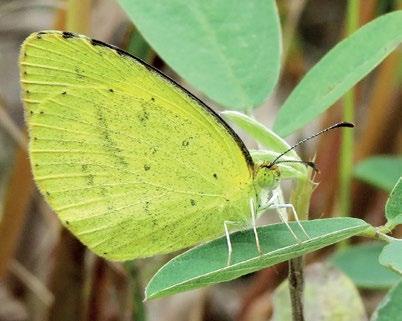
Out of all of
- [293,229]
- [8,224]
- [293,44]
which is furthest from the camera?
[293,44]

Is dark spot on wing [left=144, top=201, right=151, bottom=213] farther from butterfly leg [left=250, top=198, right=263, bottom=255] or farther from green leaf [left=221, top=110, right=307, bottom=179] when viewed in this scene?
green leaf [left=221, top=110, right=307, bottom=179]

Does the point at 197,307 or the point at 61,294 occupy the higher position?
the point at 61,294

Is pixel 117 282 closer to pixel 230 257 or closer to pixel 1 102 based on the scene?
pixel 1 102

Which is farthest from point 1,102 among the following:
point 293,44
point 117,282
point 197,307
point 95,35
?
point 293,44

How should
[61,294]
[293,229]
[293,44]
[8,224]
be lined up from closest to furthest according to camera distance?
1. [293,229]
2. [61,294]
3. [8,224]
4. [293,44]

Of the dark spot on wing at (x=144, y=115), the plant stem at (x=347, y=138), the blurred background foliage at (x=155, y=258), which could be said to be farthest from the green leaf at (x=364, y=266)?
the dark spot on wing at (x=144, y=115)
